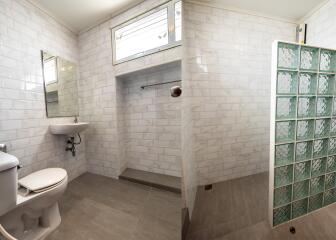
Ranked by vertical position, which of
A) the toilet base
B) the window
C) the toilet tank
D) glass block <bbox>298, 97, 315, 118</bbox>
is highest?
the window

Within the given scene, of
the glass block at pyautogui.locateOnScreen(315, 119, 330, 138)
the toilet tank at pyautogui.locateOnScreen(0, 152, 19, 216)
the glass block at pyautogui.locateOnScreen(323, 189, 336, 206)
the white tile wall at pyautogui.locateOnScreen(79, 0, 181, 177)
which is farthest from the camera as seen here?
the white tile wall at pyautogui.locateOnScreen(79, 0, 181, 177)

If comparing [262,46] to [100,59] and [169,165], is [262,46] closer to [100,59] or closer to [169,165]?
[169,165]

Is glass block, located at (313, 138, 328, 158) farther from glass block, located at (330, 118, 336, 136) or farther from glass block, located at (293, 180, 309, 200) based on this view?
glass block, located at (293, 180, 309, 200)

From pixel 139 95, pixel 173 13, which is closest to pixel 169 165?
pixel 139 95

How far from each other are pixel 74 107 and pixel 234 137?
2242 mm

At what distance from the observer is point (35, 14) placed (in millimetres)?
1467

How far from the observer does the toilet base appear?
928 mm

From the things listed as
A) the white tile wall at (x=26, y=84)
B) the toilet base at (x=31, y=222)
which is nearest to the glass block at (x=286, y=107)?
the toilet base at (x=31, y=222)

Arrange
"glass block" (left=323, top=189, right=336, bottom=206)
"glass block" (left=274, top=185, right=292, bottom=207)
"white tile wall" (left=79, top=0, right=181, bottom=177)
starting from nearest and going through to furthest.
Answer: "glass block" (left=274, top=185, right=292, bottom=207) < "glass block" (left=323, top=189, right=336, bottom=206) < "white tile wall" (left=79, top=0, right=181, bottom=177)

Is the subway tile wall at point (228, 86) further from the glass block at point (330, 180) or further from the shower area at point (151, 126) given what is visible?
the glass block at point (330, 180)

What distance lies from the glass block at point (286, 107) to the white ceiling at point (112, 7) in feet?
4.11

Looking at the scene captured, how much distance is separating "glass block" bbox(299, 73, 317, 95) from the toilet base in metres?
2.31

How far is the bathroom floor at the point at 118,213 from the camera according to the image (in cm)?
105

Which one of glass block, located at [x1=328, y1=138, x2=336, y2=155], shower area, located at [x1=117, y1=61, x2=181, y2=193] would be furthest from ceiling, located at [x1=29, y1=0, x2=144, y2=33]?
glass block, located at [x1=328, y1=138, x2=336, y2=155]
